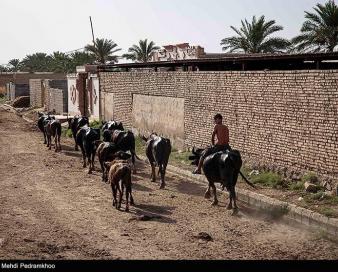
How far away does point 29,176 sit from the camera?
15.4m

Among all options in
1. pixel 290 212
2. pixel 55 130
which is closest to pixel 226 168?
pixel 290 212

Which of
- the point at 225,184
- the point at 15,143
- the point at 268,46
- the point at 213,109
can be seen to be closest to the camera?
the point at 225,184

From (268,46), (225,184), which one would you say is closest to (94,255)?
(225,184)

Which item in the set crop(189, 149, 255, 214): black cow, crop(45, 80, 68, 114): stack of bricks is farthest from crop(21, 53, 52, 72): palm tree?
crop(189, 149, 255, 214): black cow

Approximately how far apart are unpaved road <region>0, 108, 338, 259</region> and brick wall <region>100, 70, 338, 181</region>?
239 centimetres

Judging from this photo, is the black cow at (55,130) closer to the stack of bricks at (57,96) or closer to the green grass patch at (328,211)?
the green grass patch at (328,211)

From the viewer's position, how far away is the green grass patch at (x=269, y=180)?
12876mm

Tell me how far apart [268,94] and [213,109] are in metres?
3.20

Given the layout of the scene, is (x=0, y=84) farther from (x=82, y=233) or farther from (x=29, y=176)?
(x=82, y=233)

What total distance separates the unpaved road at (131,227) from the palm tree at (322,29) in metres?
13.1

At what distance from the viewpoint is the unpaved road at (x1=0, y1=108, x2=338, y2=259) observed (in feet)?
27.3

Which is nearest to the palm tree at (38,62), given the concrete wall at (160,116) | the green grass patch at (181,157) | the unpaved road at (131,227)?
the concrete wall at (160,116)

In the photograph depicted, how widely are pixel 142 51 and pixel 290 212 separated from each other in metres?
36.8

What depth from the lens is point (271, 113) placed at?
13844mm
